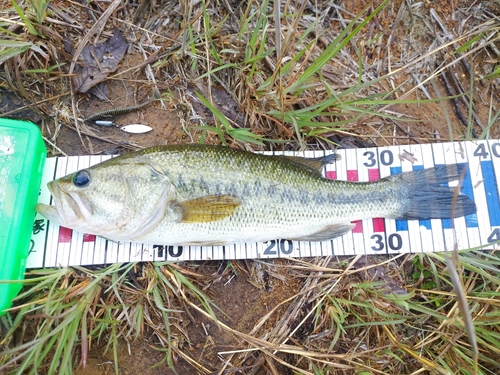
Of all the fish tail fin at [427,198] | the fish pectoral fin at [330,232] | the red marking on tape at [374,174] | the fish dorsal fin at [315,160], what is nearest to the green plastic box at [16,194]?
the fish dorsal fin at [315,160]

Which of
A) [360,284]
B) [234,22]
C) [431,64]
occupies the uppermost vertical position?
[234,22]

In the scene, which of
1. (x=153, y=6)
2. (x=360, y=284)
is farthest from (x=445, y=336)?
(x=153, y=6)

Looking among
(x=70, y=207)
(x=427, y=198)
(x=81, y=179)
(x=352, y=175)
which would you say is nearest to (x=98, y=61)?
(x=81, y=179)

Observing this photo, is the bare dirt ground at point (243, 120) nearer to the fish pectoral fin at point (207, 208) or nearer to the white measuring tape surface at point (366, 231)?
the white measuring tape surface at point (366, 231)

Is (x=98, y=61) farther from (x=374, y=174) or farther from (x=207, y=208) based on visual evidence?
(x=374, y=174)

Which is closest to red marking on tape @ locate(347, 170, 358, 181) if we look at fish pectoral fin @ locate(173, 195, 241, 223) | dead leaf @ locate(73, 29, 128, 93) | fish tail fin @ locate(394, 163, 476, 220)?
fish tail fin @ locate(394, 163, 476, 220)

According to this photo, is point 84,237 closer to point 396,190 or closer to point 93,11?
point 93,11
